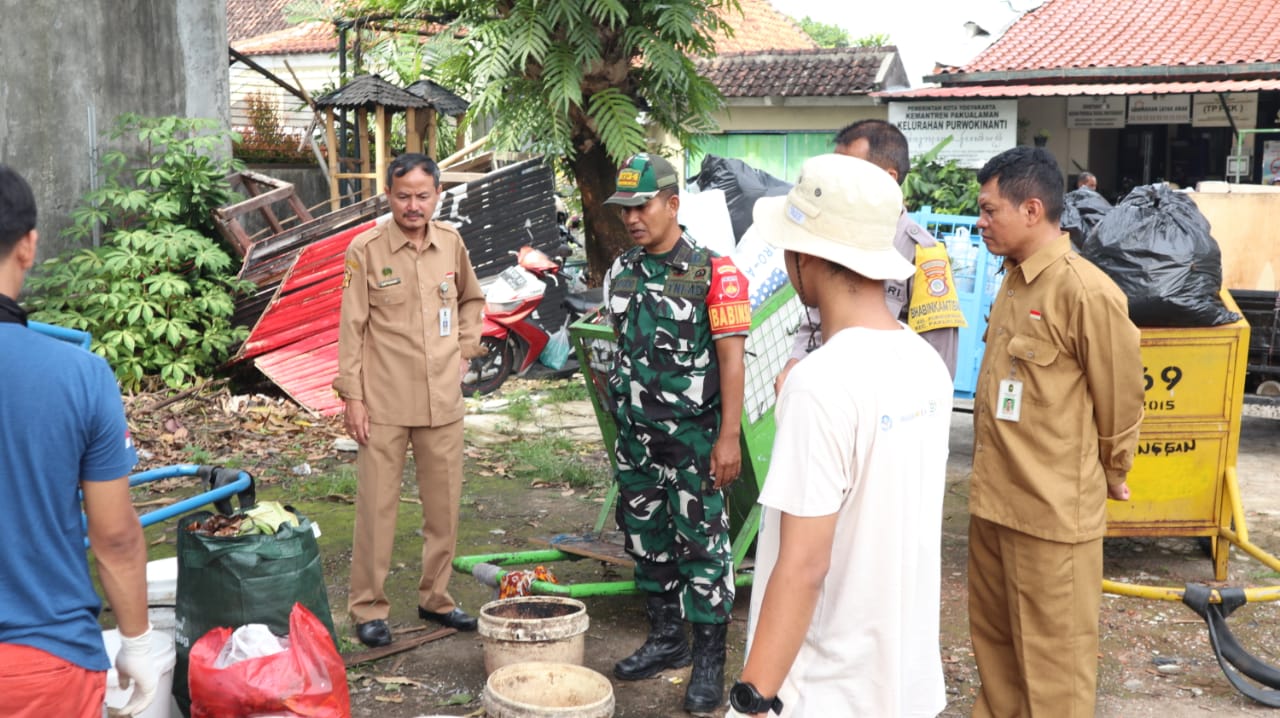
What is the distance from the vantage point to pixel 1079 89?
16.3 meters

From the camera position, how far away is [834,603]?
7.06 feet

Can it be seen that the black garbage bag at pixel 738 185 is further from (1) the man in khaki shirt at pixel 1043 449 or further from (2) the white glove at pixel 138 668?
(2) the white glove at pixel 138 668

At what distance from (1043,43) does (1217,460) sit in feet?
45.7

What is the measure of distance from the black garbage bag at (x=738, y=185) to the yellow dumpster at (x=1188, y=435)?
6.15ft

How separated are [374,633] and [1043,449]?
263 centimetres

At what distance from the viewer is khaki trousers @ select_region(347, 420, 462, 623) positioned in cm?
473

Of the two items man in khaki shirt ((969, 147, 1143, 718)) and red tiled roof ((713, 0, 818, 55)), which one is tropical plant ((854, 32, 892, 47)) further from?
man in khaki shirt ((969, 147, 1143, 718))

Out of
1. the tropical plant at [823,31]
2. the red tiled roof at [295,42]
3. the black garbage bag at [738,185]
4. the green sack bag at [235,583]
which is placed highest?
the tropical plant at [823,31]

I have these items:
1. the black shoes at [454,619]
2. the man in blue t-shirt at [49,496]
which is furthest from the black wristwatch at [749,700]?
the black shoes at [454,619]

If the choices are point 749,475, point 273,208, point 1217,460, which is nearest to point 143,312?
point 273,208

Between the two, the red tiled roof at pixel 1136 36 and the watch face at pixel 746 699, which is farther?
the red tiled roof at pixel 1136 36

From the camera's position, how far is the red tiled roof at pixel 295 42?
24.8 meters

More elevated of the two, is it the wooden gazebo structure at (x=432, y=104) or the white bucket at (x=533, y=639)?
the wooden gazebo structure at (x=432, y=104)

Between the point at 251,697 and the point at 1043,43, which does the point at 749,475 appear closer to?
the point at 251,697
